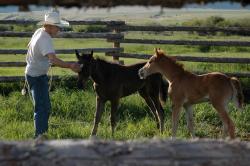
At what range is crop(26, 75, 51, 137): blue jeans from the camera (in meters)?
7.57

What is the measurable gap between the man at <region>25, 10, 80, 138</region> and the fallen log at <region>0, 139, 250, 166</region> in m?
4.84

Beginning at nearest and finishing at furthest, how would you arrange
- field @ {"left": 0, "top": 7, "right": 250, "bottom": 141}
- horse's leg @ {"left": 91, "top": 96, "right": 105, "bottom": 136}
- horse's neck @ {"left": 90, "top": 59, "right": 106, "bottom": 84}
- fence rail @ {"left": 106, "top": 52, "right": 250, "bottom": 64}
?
1. field @ {"left": 0, "top": 7, "right": 250, "bottom": 141}
2. horse's leg @ {"left": 91, "top": 96, "right": 105, "bottom": 136}
3. horse's neck @ {"left": 90, "top": 59, "right": 106, "bottom": 84}
4. fence rail @ {"left": 106, "top": 52, "right": 250, "bottom": 64}

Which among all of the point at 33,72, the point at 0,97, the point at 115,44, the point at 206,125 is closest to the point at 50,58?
the point at 33,72

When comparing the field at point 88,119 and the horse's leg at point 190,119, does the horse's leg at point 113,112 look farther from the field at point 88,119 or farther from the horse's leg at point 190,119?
the horse's leg at point 190,119

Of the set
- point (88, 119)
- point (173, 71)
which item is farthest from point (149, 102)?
point (173, 71)

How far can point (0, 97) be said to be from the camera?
11.1m

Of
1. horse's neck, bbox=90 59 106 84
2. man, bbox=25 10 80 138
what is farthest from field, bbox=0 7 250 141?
horse's neck, bbox=90 59 106 84

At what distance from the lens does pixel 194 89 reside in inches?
336

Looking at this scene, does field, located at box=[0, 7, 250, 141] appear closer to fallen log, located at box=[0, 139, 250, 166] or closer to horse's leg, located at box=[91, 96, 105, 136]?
horse's leg, located at box=[91, 96, 105, 136]

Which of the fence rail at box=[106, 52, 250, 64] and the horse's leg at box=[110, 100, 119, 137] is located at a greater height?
the fence rail at box=[106, 52, 250, 64]

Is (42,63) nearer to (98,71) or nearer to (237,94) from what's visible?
(98,71)

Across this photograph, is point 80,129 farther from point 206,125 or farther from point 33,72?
point 206,125

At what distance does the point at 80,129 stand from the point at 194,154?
20.3 ft

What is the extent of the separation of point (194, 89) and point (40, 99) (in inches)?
90.9
